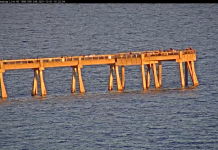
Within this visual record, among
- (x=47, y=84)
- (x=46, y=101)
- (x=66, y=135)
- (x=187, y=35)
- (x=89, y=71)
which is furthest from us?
(x=187, y=35)

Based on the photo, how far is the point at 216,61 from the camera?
137750 millimetres

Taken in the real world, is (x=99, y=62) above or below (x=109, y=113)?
above

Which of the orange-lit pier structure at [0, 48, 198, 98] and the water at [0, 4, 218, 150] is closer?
the water at [0, 4, 218, 150]

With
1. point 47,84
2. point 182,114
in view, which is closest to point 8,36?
point 47,84

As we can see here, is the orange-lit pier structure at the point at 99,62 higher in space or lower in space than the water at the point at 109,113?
higher

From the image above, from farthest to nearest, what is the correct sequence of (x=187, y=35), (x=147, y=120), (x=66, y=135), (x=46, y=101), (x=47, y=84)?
(x=187, y=35) → (x=47, y=84) → (x=46, y=101) → (x=147, y=120) → (x=66, y=135)

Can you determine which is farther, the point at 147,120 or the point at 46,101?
the point at 46,101

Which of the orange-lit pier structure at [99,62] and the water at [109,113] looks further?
the orange-lit pier structure at [99,62]

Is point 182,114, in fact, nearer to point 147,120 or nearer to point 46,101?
point 147,120

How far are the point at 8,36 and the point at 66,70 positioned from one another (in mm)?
58752

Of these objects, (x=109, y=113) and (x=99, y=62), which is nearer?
(x=109, y=113)

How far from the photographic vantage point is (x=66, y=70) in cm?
13375

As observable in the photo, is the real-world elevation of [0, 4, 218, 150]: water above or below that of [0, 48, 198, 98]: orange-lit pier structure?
below

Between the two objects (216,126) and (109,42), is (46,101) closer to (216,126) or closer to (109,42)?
(216,126)
